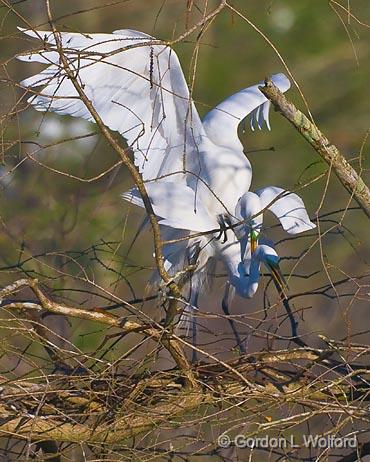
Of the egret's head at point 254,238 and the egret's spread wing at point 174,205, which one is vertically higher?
the egret's spread wing at point 174,205

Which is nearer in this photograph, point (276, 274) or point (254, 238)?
point (276, 274)

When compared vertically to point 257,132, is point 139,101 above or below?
below

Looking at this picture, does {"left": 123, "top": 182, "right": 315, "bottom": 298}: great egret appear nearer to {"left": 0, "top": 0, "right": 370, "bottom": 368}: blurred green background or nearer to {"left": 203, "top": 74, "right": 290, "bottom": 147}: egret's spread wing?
{"left": 203, "top": 74, "right": 290, "bottom": 147}: egret's spread wing

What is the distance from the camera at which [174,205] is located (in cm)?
214

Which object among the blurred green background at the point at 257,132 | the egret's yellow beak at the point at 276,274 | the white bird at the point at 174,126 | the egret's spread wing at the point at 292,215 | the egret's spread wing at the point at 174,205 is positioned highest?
the blurred green background at the point at 257,132

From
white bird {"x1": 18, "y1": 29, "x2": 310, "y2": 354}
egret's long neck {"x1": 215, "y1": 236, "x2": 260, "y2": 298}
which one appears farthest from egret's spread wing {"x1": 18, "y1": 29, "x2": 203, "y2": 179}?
egret's long neck {"x1": 215, "y1": 236, "x2": 260, "y2": 298}

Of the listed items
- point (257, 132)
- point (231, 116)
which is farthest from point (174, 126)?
point (257, 132)

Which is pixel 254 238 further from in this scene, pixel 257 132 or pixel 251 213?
pixel 257 132

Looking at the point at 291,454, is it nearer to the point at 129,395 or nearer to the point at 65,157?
the point at 129,395

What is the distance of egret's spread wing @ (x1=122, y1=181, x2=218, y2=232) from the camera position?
213 centimetres

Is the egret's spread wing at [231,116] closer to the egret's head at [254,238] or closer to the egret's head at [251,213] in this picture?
the egret's head at [251,213]

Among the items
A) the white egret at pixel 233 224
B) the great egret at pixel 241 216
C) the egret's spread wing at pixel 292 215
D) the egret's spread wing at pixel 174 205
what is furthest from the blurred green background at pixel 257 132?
the egret's spread wing at pixel 292 215

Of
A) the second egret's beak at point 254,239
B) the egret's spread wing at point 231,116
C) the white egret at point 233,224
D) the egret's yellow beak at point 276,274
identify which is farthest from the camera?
the egret's spread wing at point 231,116

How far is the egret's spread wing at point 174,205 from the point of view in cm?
213
